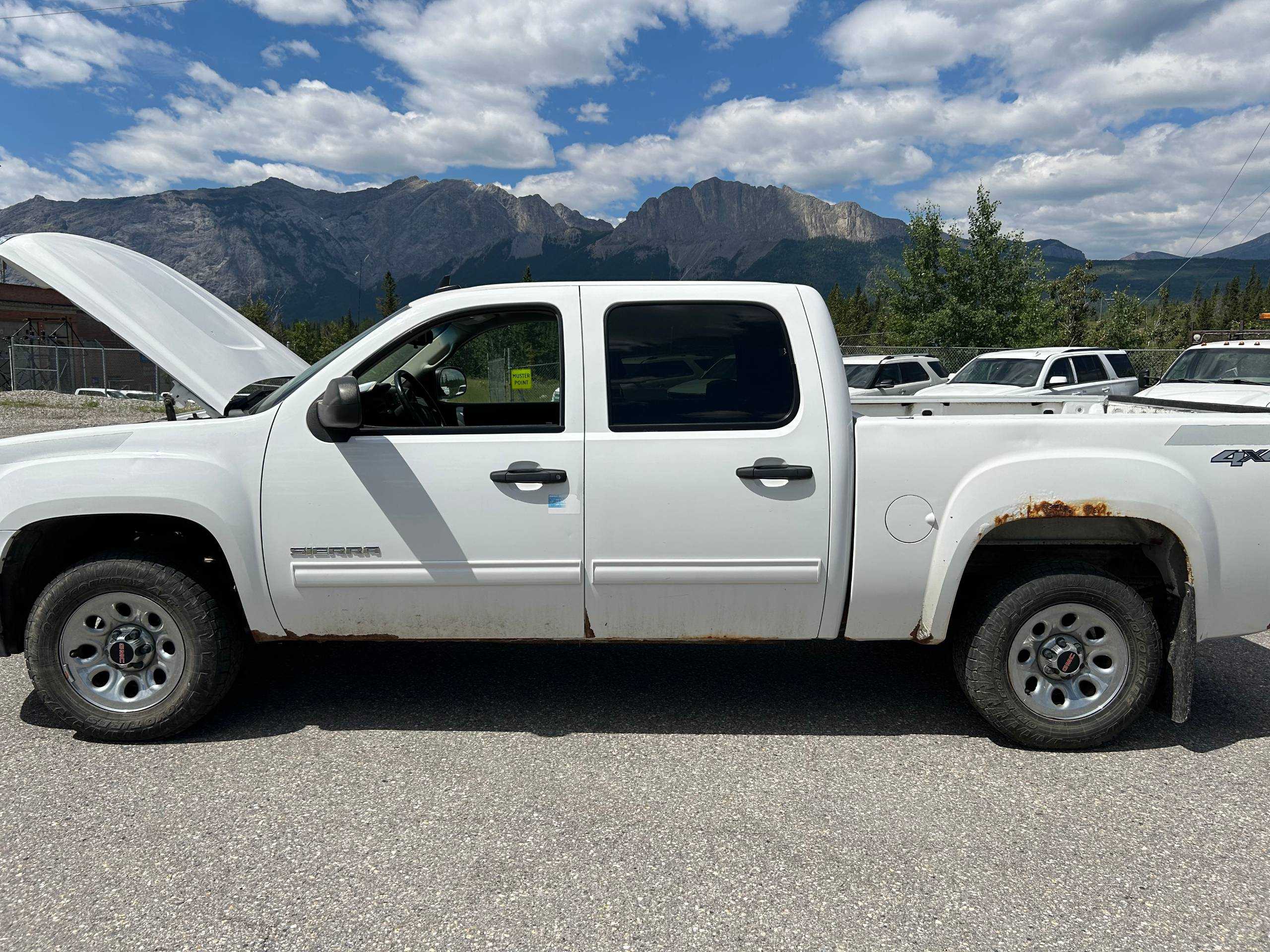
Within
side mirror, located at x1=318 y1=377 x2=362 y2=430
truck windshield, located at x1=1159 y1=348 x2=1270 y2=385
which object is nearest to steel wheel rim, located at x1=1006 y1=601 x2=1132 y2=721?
side mirror, located at x1=318 y1=377 x2=362 y2=430

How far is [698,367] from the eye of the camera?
361 centimetres

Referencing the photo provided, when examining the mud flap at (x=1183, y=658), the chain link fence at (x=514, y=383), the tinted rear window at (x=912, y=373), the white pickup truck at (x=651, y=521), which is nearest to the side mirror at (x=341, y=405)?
the white pickup truck at (x=651, y=521)

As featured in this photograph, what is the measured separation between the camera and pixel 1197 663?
4848mm

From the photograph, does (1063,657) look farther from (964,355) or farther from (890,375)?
(964,355)

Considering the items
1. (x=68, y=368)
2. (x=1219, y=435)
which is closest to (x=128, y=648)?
(x=1219, y=435)

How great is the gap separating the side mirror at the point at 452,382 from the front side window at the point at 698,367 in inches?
46.1

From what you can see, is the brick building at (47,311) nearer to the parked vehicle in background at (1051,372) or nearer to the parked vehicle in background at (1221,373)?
the parked vehicle in background at (1221,373)

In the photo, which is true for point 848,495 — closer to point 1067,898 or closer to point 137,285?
point 1067,898

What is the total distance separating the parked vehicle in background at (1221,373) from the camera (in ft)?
35.1

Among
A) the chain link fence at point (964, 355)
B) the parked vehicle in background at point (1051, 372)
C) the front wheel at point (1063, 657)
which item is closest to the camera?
the front wheel at point (1063, 657)

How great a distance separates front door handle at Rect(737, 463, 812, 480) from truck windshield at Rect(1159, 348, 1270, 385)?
10377 mm

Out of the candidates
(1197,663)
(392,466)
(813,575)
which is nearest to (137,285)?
(392,466)

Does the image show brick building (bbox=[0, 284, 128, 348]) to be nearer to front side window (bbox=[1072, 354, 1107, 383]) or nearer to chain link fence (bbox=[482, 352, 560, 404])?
chain link fence (bbox=[482, 352, 560, 404])

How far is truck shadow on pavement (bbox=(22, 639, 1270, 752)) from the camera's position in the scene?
396 cm
